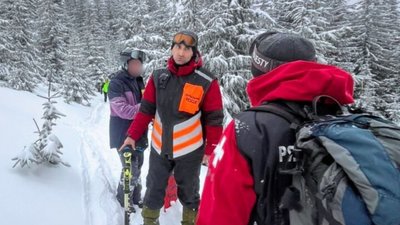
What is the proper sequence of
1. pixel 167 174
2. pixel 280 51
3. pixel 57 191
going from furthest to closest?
pixel 57 191, pixel 167 174, pixel 280 51

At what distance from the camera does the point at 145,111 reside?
4.05 meters

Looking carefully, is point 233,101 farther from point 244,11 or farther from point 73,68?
point 73,68

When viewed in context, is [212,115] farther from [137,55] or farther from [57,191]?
[57,191]

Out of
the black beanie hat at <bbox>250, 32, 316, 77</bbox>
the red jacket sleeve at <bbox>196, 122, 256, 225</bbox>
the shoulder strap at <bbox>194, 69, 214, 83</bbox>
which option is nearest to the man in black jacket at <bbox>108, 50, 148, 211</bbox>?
the shoulder strap at <bbox>194, 69, 214, 83</bbox>

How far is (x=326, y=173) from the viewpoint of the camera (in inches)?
53.0

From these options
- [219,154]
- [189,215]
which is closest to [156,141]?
[189,215]

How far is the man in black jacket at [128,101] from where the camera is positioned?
4.68 metres

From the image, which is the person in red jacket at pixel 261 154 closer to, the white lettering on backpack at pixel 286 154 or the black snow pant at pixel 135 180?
the white lettering on backpack at pixel 286 154

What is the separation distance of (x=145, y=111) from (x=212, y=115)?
31.6 inches

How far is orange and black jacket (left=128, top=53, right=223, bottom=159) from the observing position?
147 inches

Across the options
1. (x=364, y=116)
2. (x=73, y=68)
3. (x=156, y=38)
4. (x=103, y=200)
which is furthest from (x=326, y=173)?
(x=73, y=68)

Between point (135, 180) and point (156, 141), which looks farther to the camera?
point (135, 180)

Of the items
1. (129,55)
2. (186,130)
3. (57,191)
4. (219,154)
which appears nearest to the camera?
(219,154)

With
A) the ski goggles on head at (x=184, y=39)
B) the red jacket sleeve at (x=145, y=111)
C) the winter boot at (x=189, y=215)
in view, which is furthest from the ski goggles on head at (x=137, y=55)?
the winter boot at (x=189, y=215)
